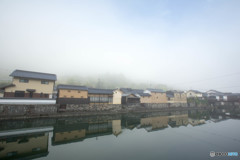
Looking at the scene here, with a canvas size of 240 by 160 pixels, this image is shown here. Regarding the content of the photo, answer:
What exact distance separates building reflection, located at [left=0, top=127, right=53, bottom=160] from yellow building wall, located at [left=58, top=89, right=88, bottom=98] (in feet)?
41.9

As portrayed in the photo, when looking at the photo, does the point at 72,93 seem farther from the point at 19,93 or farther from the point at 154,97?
the point at 154,97

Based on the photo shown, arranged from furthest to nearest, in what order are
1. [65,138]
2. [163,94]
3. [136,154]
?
1. [163,94]
2. [65,138]
3. [136,154]

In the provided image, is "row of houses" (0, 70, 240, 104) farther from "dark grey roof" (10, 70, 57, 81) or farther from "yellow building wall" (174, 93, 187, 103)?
"yellow building wall" (174, 93, 187, 103)

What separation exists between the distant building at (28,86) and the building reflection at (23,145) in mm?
13753

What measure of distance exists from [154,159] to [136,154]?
4.50ft

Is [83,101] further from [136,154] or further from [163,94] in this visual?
[163,94]

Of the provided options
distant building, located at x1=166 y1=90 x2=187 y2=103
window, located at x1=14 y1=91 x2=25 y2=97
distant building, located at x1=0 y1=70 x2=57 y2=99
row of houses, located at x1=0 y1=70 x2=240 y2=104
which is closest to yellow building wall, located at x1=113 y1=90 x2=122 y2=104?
row of houses, located at x1=0 y1=70 x2=240 y2=104

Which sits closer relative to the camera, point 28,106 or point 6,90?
point 28,106

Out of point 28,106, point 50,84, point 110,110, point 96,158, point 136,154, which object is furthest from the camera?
point 110,110

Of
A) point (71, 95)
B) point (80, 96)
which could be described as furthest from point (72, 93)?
point (80, 96)

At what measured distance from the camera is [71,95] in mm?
25594

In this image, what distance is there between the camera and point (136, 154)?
855 centimetres

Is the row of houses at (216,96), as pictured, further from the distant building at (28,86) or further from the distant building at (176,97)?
the distant building at (28,86)

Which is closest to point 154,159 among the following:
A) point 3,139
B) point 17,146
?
point 17,146
